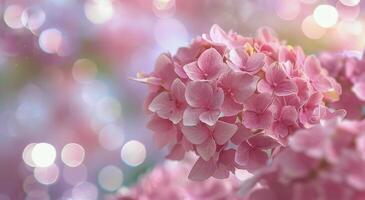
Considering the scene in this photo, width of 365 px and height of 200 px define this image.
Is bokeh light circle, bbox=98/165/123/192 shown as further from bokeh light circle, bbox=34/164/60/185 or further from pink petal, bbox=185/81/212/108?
pink petal, bbox=185/81/212/108

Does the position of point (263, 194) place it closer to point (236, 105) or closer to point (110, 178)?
point (236, 105)

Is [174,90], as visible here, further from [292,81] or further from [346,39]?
[346,39]

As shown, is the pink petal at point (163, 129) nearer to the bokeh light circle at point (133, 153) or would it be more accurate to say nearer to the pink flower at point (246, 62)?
the pink flower at point (246, 62)

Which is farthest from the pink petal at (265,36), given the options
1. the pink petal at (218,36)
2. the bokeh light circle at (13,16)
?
the bokeh light circle at (13,16)

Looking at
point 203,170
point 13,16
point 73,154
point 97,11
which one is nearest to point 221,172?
point 203,170

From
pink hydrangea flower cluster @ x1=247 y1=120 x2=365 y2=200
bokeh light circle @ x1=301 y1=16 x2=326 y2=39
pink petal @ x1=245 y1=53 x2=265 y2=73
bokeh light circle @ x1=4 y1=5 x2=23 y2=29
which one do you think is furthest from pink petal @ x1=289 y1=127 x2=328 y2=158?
bokeh light circle @ x1=301 y1=16 x2=326 y2=39

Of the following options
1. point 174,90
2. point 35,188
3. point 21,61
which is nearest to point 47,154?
point 35,188

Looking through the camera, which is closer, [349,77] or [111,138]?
[349,77]
